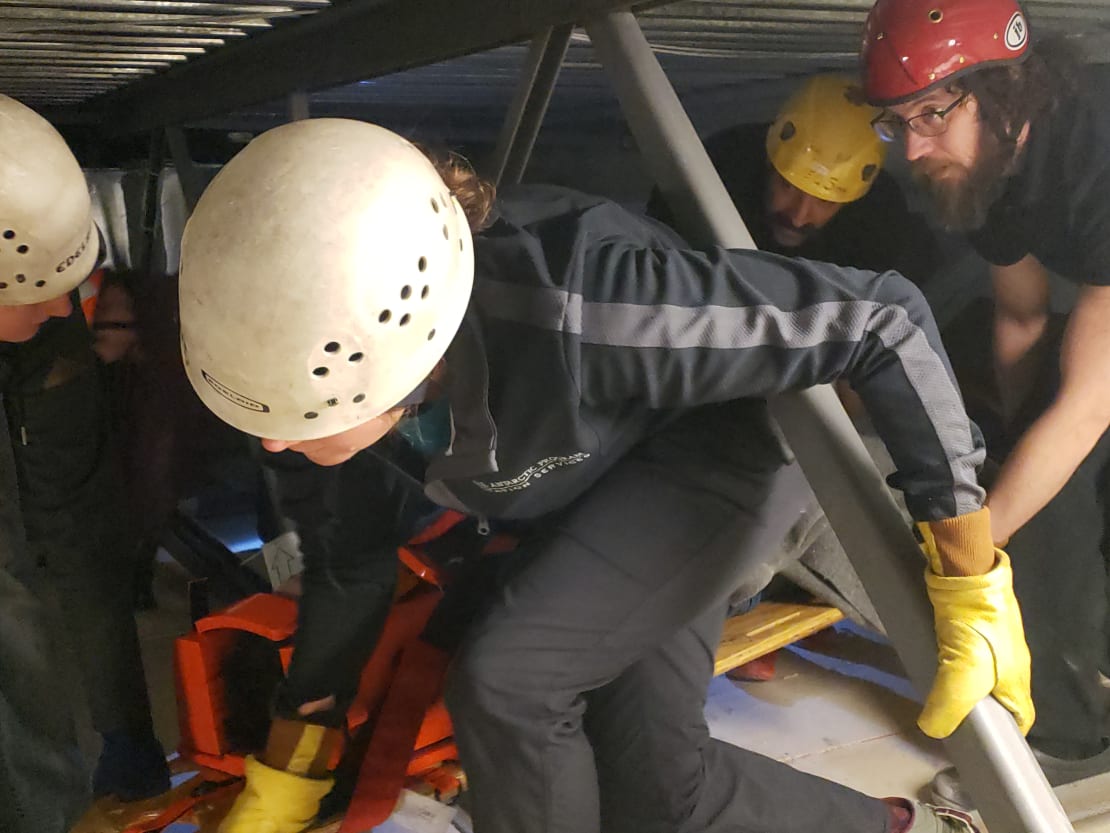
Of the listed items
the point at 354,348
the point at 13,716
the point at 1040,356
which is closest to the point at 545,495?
the point at 354,348

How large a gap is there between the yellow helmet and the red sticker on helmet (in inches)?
17.7

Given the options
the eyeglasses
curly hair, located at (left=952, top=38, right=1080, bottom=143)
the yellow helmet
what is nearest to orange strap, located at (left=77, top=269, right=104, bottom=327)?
the yellow helmet

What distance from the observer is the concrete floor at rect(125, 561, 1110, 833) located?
2.04 meters

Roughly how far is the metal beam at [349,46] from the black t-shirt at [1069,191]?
2.75 feet

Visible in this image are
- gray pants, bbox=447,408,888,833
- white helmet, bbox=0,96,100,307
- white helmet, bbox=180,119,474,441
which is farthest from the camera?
white helmet, bbox=0,96,100,307

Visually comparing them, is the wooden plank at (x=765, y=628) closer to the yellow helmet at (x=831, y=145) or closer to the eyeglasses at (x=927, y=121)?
the yellow helmet at (x=831, y=145)

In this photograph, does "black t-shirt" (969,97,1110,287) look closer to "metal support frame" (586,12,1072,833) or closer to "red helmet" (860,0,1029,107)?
"red helmet" (860,0,1029,107)

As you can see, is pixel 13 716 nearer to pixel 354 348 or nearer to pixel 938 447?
pixel 354 348

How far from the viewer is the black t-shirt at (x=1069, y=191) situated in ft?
4.98

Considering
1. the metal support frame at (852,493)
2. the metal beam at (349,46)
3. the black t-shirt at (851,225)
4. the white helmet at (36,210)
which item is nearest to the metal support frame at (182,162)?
the metal beam at (349,46)

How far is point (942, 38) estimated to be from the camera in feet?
4.83

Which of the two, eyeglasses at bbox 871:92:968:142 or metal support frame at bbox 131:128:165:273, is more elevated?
eyeglasses at bbox 871:92:968:142

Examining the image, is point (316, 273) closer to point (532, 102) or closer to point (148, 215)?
point (532, 102)

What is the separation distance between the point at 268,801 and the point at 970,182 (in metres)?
1.68
